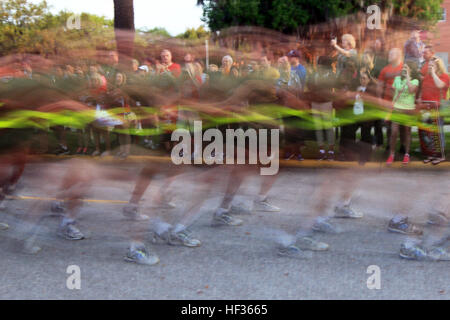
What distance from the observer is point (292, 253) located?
391 cm

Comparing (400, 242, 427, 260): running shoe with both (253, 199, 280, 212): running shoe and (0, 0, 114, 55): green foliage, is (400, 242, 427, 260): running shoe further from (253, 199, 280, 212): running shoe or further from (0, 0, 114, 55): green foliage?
(0, 0, 114, 55): green foliage

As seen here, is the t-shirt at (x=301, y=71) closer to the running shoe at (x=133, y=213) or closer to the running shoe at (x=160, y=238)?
the running shoe at (x=160, y=238)

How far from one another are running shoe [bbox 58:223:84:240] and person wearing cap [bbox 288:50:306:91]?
8.22 ft

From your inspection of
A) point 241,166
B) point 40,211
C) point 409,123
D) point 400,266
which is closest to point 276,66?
point 241,166

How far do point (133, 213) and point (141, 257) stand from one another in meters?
1.13

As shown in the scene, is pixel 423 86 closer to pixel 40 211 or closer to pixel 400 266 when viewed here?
pixel 400 266

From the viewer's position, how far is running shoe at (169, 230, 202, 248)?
419 cm

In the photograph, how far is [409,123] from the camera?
15.3 ft

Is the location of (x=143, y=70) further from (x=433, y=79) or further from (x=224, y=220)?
(x=433, y=79)

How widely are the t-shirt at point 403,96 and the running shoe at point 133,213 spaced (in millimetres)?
2749

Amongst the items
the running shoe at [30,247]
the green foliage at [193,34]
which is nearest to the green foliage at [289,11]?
the green foliage at [193,34]

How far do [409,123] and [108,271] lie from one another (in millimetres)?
3154

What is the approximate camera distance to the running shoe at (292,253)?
3.88 metres

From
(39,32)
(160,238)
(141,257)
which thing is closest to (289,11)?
(39,32)
